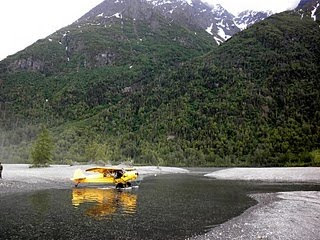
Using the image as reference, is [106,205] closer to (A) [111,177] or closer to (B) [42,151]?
(A) [111,177]

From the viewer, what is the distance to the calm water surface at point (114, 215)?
83.1 ft

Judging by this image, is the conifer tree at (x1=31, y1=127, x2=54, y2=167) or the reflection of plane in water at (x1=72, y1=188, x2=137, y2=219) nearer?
the reflection of plane in water at (x1=72, y1=188, x2=137, y2=219)

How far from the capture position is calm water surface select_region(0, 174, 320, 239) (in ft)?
83.1

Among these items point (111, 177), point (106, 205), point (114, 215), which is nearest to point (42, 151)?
point (111, 177)

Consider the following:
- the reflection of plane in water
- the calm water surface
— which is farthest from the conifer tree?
the reflection of plane in water

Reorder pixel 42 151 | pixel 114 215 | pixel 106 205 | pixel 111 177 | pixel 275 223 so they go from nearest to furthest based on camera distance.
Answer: pixel 275 223
pixel 114 215
pixel 106 205
pixel 111 177
pixel 42 151

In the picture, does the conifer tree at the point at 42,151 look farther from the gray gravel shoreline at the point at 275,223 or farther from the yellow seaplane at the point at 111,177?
the gray gravel shoreline at the point at 275,223

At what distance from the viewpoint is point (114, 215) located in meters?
32.9

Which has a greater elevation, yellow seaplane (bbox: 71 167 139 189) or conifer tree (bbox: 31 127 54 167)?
conifer tree (bbox: 31 127 54 167)

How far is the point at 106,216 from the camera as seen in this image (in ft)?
106

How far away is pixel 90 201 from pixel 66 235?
17637mm

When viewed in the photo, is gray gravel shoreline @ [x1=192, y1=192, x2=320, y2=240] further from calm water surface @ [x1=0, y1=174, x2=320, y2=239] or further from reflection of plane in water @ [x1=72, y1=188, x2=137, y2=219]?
reflection of plane in water @ [x1=72, y1=188, x2=137, y2=219]

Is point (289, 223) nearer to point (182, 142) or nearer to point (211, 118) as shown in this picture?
point (182, 142)

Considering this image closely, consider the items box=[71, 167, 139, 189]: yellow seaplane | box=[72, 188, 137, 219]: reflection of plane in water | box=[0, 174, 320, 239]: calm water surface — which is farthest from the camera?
box=[71, 167, 139, 189]: yellow seaplane
